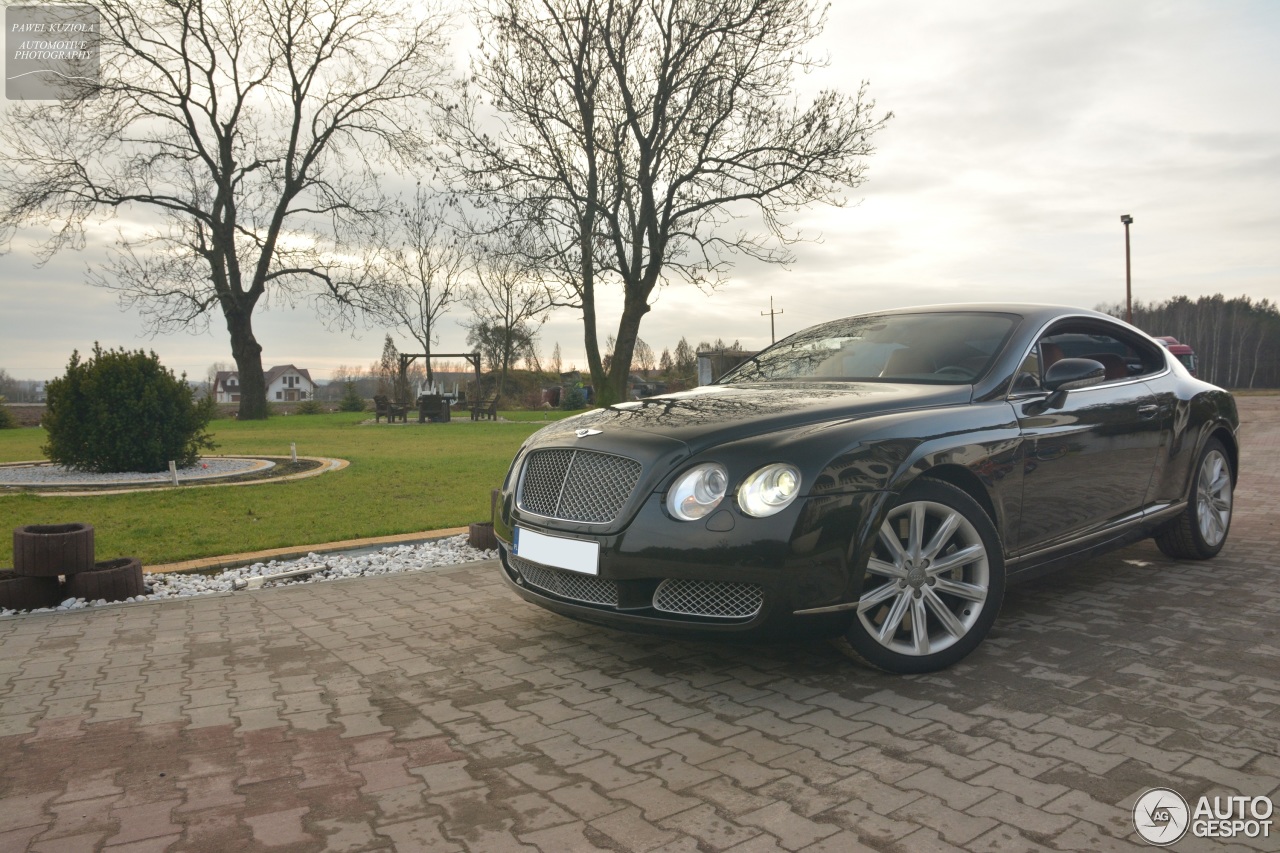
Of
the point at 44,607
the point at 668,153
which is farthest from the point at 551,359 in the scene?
the point at 44,607

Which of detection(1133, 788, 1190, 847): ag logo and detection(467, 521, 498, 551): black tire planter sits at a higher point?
detection(467, 521, 498, 551): black tire planter

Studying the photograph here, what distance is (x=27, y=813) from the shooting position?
262cm

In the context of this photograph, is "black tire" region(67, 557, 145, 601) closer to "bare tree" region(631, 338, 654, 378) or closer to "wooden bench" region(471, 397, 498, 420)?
"wooden bench" region(471, 397, 498, 420)

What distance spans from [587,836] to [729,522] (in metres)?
1.23

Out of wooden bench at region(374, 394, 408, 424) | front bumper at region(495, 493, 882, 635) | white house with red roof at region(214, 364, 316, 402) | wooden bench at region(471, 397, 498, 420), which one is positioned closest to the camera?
front bumper at region(495, 493, 882, 635)

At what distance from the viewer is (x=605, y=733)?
3.14 m

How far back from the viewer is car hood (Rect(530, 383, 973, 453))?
356 cm

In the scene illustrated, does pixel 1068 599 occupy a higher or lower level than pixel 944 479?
lower

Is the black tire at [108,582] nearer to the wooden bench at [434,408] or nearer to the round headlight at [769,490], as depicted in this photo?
the round headlight at [769,490]

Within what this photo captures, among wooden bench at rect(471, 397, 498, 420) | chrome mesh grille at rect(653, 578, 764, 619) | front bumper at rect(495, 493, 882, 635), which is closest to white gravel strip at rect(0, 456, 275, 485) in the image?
front bumper at rect(495, 493, 882, 635)

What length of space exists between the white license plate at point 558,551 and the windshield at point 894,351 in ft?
5.65

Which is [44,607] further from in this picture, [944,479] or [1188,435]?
[1188,435]

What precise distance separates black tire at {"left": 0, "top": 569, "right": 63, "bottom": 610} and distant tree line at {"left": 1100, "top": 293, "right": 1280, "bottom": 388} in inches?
3463

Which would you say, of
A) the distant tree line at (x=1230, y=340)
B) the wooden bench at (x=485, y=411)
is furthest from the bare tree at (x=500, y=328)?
the distant tree line at (x=1230, y=340)
